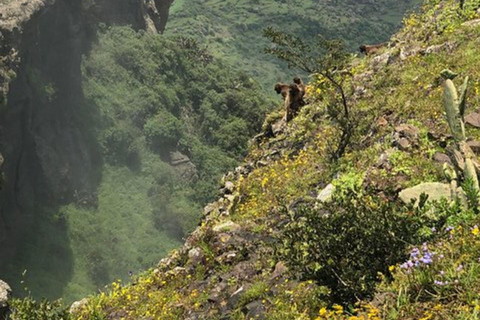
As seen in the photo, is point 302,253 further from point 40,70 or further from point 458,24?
point 40,70

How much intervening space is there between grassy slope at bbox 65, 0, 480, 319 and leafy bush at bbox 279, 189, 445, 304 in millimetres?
253

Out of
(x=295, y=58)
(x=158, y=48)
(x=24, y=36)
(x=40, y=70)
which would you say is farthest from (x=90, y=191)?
(x=295, y=58)

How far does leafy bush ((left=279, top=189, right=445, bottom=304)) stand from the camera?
5746 millimetres

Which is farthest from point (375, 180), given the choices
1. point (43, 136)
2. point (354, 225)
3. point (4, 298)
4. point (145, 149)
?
point (145, 149)

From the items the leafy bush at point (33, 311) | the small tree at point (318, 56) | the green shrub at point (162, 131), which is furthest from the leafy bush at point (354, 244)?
the green shrub at point (162, 131)

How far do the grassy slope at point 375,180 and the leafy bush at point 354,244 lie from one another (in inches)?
10.0

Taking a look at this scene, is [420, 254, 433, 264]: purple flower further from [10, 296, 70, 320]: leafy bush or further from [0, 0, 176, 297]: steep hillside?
[0, 0, 176, 297]: steep hillside

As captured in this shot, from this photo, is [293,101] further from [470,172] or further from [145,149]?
[145,149]

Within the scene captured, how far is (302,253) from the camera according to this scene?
6504mm

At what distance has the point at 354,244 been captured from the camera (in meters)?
5.98

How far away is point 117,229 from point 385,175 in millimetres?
62534

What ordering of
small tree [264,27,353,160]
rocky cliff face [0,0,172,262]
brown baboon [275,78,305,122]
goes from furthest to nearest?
rocky cliff face [0,0,172,262] → brown baboon [275,78,305,122] → small tree [264,27,353,160]

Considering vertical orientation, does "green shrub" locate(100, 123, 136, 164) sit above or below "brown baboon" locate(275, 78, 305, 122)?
below

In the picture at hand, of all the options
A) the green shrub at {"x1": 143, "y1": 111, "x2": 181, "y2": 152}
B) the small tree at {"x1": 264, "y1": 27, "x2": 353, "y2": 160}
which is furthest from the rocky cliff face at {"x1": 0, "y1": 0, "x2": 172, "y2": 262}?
the small tree at {"x1": 264, "y1": 27, "x2": 353, "y2": 160}
